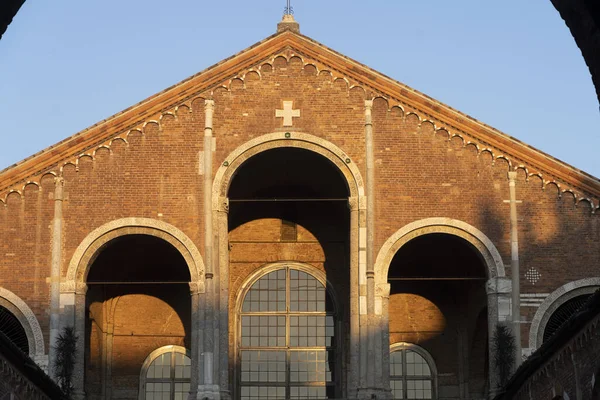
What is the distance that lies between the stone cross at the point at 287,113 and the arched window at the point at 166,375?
7.21 metres

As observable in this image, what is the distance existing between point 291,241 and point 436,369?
5.20 meters

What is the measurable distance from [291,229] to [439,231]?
5.49m

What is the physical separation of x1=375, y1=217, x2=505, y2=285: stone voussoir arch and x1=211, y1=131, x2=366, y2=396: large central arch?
1.60ft

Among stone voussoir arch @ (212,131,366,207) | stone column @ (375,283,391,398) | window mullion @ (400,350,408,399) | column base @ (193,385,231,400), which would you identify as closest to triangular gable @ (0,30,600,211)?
stone voussoir arch @ (212,131,366,207)

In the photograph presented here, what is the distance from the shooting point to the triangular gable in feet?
98.7

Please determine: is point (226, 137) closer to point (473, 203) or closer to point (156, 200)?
point (156, 200)

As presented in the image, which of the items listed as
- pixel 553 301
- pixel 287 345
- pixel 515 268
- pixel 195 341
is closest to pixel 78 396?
pixel 195 341

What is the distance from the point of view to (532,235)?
2995cm

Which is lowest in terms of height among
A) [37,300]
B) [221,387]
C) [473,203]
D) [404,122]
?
[221,387]

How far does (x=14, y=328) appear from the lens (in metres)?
29.9

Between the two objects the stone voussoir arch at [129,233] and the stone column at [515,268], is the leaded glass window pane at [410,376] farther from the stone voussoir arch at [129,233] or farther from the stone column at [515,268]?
the stone voussoir arch at [129,233]

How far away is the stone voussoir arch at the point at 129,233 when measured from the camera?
29422 mm

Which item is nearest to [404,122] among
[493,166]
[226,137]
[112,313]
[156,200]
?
[493,166]

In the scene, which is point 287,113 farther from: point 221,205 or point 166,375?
point 166,375
